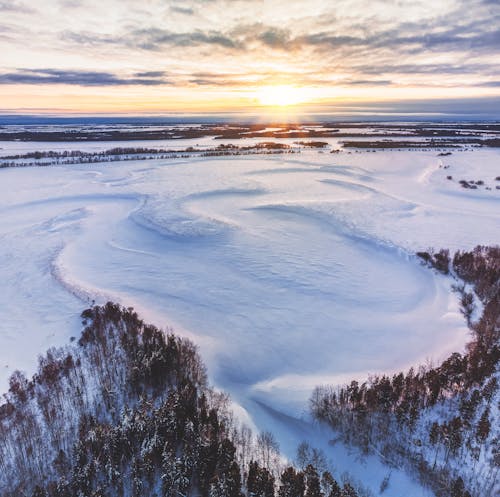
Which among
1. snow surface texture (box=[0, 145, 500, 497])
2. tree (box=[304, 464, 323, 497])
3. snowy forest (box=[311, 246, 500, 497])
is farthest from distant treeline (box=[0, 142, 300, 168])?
tree (box=[304, 464, 323, 497])

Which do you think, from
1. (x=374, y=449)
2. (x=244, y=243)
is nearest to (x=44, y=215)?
(x=244, y=243)

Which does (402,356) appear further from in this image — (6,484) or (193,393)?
(6,484)

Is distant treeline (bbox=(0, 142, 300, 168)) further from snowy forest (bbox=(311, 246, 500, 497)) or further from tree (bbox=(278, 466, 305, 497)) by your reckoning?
tree (bbox=(278, 466, 305, 497))

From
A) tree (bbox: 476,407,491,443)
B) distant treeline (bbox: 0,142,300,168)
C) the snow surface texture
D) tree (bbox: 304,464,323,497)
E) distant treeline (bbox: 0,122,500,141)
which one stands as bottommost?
tree (bbox: 304,464,323,497)

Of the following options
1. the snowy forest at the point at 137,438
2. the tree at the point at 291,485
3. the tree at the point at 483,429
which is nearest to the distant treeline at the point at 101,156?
the snowy forest at the point at 137,438

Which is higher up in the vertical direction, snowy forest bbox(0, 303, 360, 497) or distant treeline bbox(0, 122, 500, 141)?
distant treeline bbox(0, 122, 500, 141)

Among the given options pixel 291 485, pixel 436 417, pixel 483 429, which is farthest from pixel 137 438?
pixel 483 429
